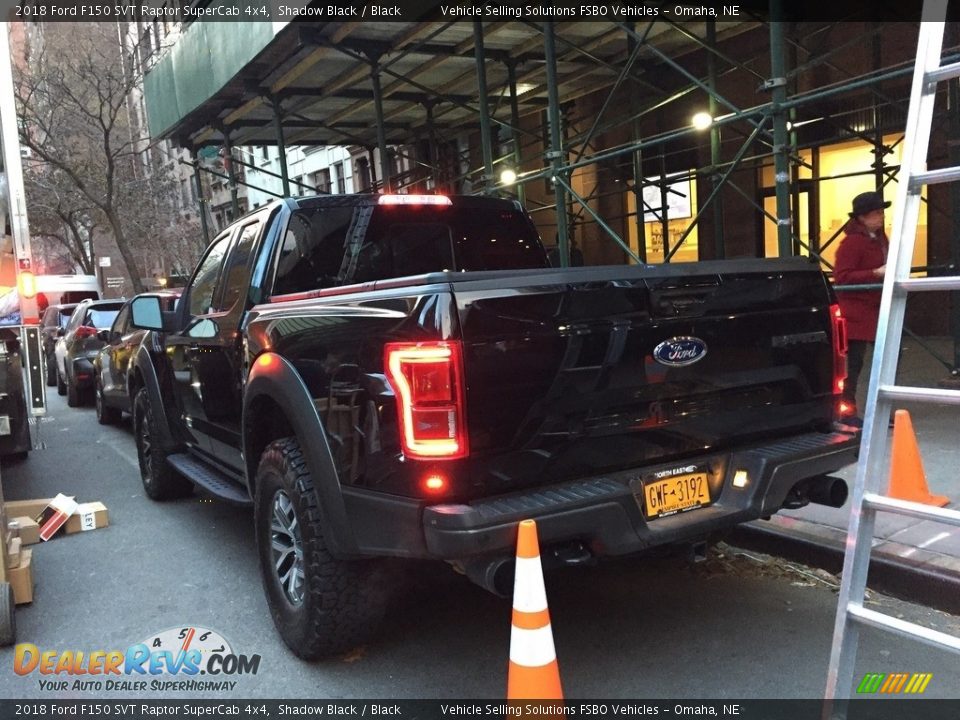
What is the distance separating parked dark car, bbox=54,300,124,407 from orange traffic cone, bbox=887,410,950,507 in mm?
10726

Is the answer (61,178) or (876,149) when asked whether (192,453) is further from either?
(61,178)

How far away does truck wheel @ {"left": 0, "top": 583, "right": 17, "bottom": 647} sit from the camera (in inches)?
148

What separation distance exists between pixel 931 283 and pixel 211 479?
4033 millimetres

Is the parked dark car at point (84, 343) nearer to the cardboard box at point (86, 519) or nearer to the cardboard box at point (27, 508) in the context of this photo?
the cardboard box at point (27, 508)

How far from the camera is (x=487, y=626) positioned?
3.75 metres

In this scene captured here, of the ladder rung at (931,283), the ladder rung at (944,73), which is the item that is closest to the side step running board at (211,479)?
the ladder rung at (931,283)

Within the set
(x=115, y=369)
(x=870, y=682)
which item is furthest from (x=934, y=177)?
(x=115, y=369)

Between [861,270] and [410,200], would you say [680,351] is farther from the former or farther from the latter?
[861,270]

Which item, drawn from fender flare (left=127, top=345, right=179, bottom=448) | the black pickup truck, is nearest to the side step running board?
fender flare (left=127, top=345, right=179, bottom=448)

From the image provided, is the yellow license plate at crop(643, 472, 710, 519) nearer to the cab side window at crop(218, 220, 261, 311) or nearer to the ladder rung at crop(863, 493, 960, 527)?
the ladder rung at crop(863, 493, 960, 527)

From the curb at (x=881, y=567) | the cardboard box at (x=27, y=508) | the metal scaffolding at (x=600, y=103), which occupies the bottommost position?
the curb at (x=881, y=567)

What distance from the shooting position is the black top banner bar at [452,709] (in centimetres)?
292

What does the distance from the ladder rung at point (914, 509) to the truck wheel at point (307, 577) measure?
5.92ft

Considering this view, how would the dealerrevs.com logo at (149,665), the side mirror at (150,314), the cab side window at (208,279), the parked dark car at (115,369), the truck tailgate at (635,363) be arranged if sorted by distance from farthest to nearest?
the parked dark car at (115,369)
the side mirror at (150,314)
the cab side window at (208,279)
the dealerrevs.com logo at (149,665)
the truck tailgate at (635,363)
